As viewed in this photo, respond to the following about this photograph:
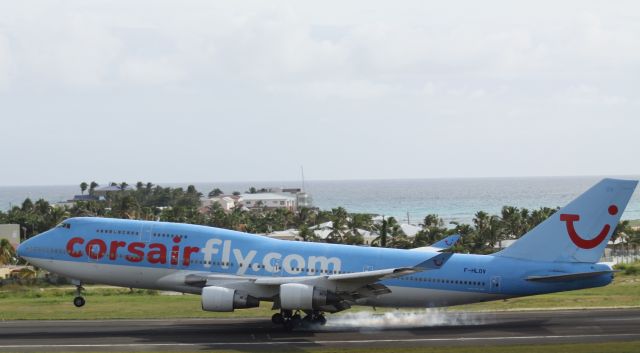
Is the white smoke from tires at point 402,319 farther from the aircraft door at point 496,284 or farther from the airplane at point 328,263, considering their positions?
the aircraft door at point 496,284

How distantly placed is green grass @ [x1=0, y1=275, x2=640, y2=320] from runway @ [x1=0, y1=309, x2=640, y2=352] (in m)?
2.68

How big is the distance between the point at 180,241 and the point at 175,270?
1.40 m

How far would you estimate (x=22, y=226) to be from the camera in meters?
130

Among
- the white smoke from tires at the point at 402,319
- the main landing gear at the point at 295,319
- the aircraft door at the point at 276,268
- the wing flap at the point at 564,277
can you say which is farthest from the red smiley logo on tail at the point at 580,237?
the aircraft door at the point at 276,268

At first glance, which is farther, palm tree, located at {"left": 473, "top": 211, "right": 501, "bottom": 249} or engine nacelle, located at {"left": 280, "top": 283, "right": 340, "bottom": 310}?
palm tree, located at {"left": 473, "top": 211, "right": 501, "bottom": 249}

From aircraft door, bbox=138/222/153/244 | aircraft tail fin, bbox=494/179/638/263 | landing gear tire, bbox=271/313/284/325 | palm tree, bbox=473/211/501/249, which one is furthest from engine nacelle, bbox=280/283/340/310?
palm tree, bbox=473/211/501/249

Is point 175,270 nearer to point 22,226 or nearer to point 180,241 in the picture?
point 180,241

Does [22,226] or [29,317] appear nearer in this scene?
[29,317]

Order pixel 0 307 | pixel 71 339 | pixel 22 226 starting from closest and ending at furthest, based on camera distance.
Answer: pixel 71 339, pixel 0 307, pixel 22 226

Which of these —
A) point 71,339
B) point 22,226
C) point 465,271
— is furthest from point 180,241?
point 22,226

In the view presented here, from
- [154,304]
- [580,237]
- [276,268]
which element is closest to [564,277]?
[580,237]

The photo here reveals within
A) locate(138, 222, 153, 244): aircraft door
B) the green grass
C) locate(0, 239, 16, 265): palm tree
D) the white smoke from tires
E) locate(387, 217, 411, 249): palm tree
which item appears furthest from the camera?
locate(387, 217, 411, 249): palm tree

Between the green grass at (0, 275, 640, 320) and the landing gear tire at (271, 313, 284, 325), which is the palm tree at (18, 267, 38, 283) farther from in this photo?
the landing gear tire at (271, 313, 284, 325)

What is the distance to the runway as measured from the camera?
3738cm
